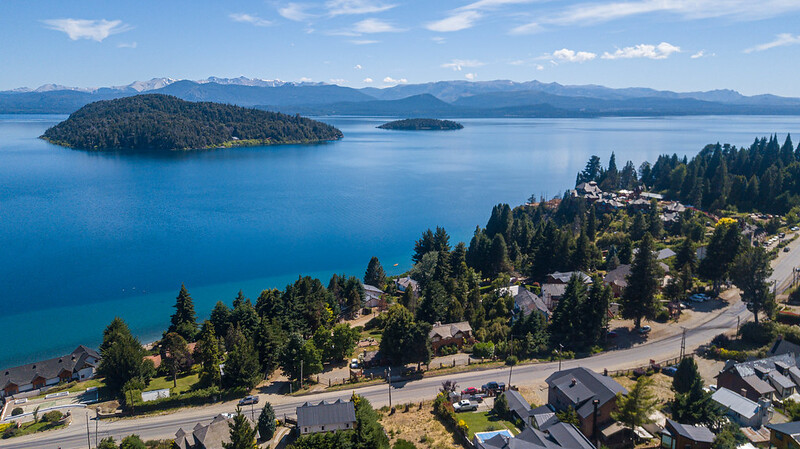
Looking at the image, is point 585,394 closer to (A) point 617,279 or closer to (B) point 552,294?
(B) point 552,294

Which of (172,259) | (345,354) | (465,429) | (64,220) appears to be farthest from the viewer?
(64,220)

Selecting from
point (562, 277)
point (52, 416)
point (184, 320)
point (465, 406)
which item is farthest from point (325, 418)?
point (562, 277)

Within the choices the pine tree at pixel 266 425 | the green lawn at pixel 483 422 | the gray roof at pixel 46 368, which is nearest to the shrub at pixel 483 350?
the green lawn at pixel 483 422

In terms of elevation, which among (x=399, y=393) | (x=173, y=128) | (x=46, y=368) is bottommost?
(x=46, y=368)

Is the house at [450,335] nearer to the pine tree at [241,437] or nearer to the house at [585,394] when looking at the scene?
the house at [585,394]

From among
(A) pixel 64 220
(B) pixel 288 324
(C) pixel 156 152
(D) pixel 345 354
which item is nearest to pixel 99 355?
(B) pixel 288 324

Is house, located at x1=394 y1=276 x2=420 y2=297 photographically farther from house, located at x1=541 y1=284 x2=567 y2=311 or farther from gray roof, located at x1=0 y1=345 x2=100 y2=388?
gray roof, located at x1=0 y1=345 x2=100 y2=388

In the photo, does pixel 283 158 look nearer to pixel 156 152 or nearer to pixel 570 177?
pixel 156 152

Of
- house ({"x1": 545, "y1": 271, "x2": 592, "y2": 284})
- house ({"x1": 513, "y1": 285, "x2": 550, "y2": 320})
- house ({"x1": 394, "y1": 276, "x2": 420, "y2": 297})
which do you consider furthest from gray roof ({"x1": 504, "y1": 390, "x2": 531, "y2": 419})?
house ({"x1": 394, "y1": 276, "x2": 420, "y2": 297})
